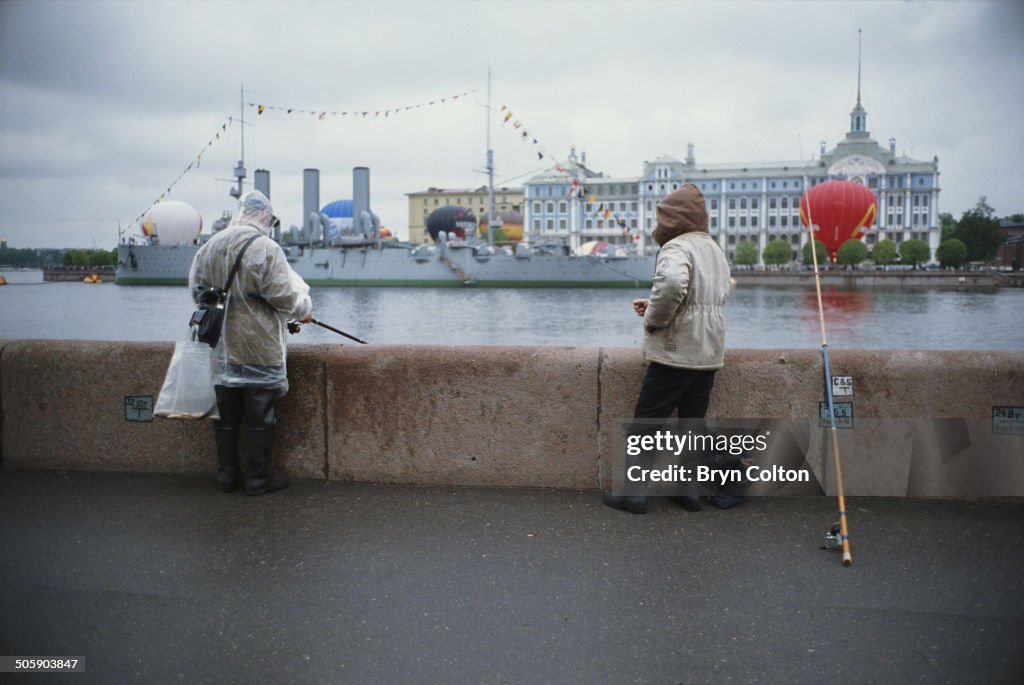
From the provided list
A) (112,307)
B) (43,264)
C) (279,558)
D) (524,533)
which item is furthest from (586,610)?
(112,307)

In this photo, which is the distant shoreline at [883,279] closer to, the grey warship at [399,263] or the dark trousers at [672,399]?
the grey warship at [399,263]

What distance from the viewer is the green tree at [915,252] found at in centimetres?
9656

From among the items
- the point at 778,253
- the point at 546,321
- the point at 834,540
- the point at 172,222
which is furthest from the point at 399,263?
the point at 834,540

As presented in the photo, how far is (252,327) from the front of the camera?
424cm

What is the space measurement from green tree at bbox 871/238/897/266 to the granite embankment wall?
3993 inches

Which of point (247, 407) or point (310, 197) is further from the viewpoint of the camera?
point (310, 197)

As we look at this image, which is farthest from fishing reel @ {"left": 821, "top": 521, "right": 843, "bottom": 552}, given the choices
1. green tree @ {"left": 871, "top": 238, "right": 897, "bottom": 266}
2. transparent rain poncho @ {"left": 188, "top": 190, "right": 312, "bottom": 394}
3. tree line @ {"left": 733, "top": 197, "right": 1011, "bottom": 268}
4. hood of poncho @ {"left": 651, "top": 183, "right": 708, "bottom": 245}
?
green tree @ {"left": 871, "top": 238, "right": 897, "bottom": 266}

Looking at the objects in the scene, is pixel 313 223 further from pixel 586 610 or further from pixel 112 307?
pixel 586 610

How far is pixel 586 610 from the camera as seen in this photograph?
295 cm

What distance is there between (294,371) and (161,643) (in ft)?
7.08

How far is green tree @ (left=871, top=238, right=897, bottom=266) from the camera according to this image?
97.0 m

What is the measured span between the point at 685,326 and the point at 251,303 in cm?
217

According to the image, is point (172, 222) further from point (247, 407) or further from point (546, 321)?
point (247, 407)

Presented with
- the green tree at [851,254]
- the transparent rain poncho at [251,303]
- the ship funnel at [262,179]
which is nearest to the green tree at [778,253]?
the green tree at [851,254]
